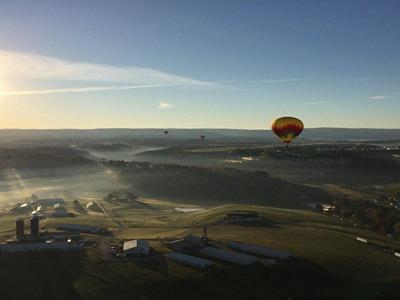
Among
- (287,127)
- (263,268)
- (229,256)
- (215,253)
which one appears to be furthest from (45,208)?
(263,268)

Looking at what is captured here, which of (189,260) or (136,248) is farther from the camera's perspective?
(136,248)

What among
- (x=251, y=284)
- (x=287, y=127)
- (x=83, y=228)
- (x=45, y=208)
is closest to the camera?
(x=251, y=284)

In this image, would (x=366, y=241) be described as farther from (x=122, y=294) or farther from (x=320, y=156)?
(x=320, y=156)

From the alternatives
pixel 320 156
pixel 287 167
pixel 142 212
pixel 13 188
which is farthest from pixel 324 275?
pixel 320 156

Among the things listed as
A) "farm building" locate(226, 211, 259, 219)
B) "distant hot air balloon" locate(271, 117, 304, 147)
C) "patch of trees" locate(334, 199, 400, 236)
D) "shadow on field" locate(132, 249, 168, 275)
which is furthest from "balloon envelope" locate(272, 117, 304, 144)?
"shadow on field" locate(132, 249, 168, 275)

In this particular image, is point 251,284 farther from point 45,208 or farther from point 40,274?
point 45,208

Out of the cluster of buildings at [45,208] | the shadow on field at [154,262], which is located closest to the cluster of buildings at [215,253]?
the shadow on field at [154,262]

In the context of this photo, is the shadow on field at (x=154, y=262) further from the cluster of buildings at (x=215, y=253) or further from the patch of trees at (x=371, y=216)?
the patch of trees at (x=371, y=216)
